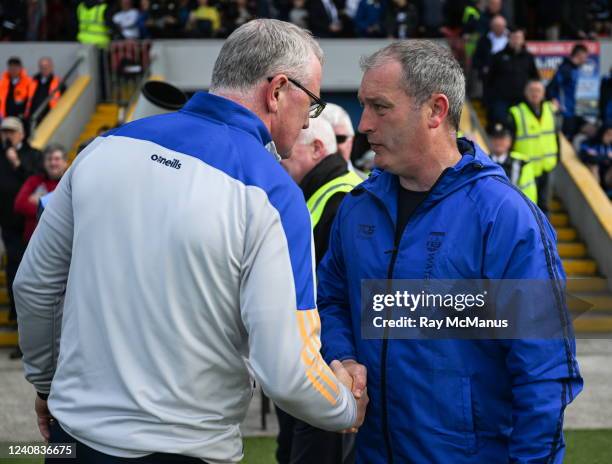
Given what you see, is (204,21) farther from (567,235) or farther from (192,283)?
(192,283)

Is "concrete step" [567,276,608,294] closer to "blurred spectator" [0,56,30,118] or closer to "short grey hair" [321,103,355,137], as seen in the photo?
"short grey hair" [321,103,355,137]

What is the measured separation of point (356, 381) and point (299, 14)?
1711 cm

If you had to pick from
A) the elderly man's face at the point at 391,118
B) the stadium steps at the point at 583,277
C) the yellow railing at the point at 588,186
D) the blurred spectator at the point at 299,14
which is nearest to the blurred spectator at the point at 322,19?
the blurred spectator at the point at 299,14

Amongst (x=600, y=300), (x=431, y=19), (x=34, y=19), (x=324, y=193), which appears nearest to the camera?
(x=324, y=193)

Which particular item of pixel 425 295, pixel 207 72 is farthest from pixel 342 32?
pixel 425 295

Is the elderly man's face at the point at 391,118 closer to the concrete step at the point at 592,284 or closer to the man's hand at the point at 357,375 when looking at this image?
the man's hand at the point at 357,375

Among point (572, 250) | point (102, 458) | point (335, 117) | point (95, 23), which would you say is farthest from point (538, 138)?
point (102, 458)

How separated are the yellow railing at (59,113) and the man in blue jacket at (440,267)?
12087 mm

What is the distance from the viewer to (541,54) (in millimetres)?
17828

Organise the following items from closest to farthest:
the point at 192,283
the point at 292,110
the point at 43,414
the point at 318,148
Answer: the point at 192,283, the point at 292,110, the point at 43,414, the point at 318,148

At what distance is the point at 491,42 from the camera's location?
16.8 m

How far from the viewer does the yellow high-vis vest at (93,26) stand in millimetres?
18391

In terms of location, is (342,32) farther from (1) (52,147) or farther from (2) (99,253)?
(2) (99,253)

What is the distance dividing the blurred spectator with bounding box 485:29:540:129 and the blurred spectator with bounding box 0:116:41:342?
734 centimetres
